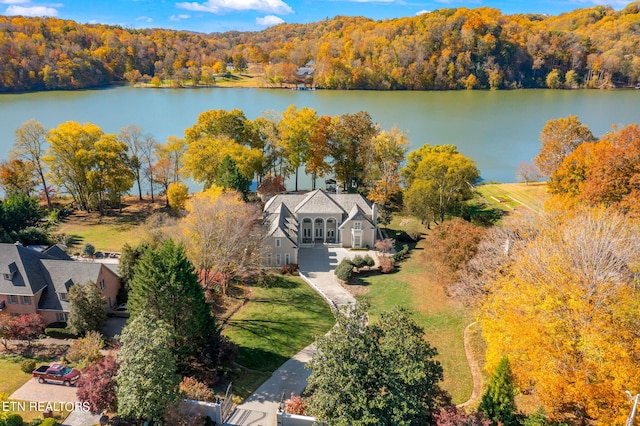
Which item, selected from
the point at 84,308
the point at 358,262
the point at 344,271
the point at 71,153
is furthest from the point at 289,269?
the point at 71,153

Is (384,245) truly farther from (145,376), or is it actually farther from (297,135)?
(145,376)

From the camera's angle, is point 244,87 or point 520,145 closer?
point 520,145

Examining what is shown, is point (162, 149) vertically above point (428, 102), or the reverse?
point (428, 102)

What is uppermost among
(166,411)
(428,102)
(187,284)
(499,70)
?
(499,70)

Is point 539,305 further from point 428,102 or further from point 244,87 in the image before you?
point 244,87

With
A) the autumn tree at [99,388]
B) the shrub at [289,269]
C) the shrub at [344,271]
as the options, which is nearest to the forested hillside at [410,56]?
the shrub at [289,269]

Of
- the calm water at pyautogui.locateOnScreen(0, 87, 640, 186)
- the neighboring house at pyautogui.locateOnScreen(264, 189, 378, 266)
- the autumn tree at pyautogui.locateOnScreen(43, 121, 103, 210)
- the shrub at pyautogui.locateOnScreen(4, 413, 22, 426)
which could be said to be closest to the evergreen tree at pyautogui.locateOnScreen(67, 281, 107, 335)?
the shrub at pyautogui.locateOnScreen(4, 413, 22, 426)

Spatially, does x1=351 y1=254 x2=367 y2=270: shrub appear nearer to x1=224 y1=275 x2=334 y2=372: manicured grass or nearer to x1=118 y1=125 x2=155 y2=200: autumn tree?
x1=224 y1=275 x2=334 y2=372: manicured grass

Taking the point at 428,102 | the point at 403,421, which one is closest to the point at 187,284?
the point at 403,421
